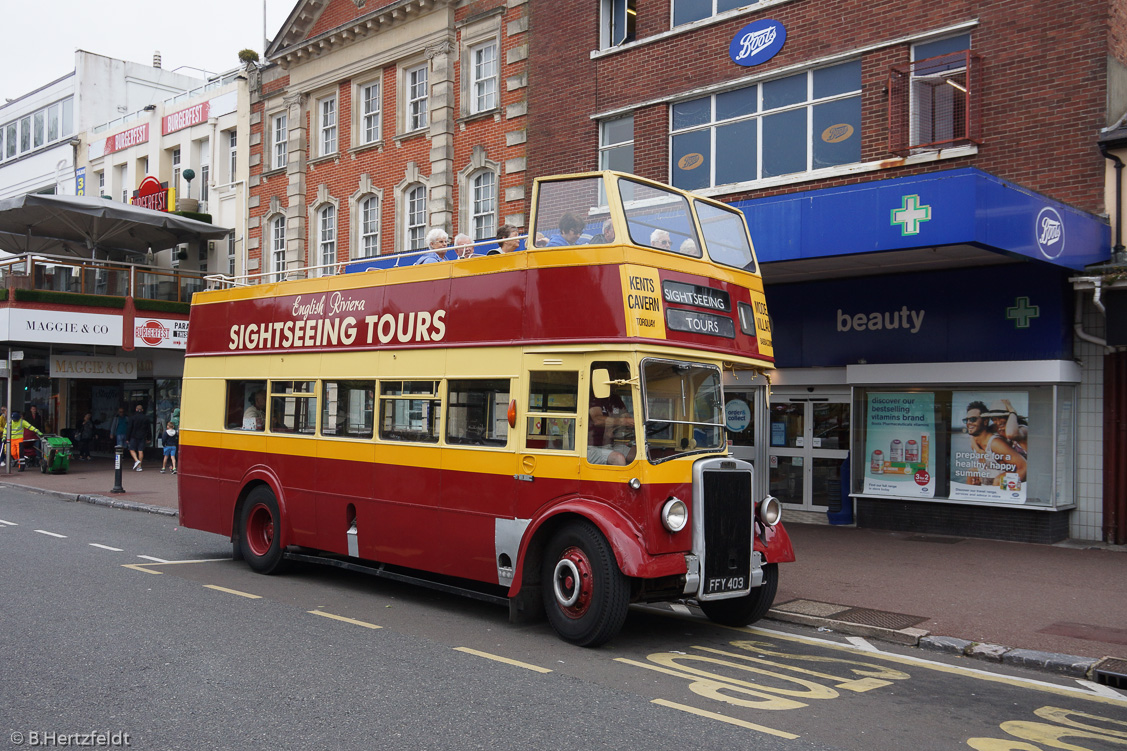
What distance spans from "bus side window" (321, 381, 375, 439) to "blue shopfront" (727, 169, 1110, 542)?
4824 millimetres

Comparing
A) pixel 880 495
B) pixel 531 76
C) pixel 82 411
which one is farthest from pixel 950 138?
pixel 82 411

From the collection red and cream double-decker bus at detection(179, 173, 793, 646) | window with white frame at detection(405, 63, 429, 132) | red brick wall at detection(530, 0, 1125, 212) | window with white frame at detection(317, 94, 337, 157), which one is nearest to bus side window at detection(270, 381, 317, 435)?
red and cream double-decker bus at detection(179, 173, 793, 646)

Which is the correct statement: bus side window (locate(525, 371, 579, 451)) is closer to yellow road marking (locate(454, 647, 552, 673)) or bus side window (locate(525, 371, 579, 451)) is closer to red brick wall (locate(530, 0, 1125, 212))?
yellow road marking (locate(454, 647, 552, 673))

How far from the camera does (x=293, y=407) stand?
10.5 metres

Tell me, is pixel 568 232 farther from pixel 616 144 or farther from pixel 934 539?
pixel 616 144

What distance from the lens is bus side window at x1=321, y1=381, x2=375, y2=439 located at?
9648mm

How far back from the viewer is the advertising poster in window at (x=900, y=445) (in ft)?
45.8

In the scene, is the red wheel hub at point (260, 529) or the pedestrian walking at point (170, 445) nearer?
the red wheel hub at point (260, 529)

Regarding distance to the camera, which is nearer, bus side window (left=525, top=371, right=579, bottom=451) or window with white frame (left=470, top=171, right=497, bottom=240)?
bus side window (left=525, top=371, right=579, bottom=451)

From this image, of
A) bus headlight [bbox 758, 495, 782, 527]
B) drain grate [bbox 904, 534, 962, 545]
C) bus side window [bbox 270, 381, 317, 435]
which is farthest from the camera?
drain grate [bbox 904, 534, 962, 545]

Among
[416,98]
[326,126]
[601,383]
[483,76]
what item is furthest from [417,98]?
[601,383]

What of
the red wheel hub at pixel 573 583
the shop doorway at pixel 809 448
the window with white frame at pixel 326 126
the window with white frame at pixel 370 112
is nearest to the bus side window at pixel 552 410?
the red wheel hub at pixel 573 583

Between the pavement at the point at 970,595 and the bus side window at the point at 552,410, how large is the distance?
290 cm

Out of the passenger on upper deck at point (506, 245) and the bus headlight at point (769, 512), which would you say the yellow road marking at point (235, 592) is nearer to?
the passenger on upper deck at point (506, 245)
